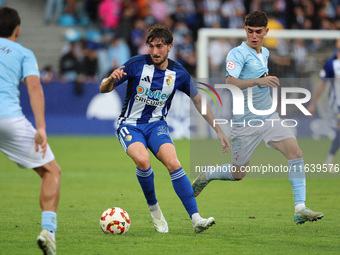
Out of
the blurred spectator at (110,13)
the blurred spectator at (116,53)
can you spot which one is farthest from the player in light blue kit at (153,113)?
the blurred spectator at (110,13)

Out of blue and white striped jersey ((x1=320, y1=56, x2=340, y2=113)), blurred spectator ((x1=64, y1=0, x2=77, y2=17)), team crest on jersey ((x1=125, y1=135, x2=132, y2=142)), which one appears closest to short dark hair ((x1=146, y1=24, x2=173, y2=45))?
team crest on jersey ((x1=125, y1=135, x2=132, y2=142))

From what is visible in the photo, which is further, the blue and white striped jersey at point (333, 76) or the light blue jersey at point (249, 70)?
the blue and white striped jersey at point (333, 76)

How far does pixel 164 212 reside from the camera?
714 cm

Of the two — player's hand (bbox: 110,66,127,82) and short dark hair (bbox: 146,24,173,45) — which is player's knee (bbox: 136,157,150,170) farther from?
short dark hair (bbox: 146,24,173,45)

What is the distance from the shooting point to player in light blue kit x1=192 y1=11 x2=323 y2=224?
6094 mm

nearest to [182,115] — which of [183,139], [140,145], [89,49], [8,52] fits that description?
[183,139]

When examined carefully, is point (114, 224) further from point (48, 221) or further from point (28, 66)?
point (28, 66)

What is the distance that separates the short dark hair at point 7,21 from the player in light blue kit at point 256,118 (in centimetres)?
263

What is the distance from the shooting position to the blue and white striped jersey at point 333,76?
10773mm

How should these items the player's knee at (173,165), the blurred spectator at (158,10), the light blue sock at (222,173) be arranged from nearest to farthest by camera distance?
the player's knee at (173,165) → the light blue sock at (222,173) → the blurred spectator at (158,10)

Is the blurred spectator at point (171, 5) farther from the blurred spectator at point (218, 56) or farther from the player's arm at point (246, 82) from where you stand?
the player's arm at point (246, 82)

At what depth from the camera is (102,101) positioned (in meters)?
16.3

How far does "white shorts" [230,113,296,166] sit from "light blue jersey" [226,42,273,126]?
89mm

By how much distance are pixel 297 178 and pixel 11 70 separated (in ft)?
11.2
